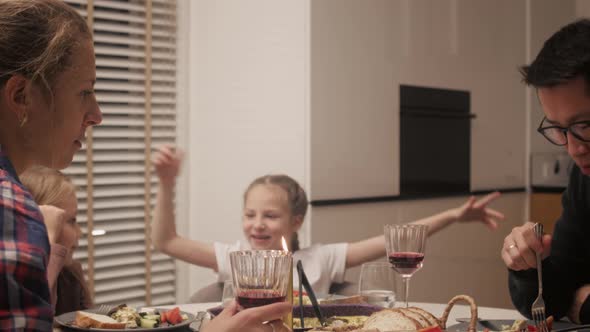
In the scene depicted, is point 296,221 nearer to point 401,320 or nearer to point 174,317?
point 174,317

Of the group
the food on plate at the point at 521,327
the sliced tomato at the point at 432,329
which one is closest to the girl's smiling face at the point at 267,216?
the food on plate at the point at 521,327

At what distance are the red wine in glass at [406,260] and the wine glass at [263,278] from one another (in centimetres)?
49

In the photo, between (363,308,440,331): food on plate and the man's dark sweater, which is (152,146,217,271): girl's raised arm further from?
(363,308,440,331): food on plate

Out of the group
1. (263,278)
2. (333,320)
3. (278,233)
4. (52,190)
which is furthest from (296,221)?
(263,278)

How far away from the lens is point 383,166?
3.52 meters

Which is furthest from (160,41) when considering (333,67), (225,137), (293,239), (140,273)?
(293,239)

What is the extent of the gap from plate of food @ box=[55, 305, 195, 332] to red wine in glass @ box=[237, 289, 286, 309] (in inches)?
16.0

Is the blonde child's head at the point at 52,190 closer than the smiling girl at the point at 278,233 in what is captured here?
Yes

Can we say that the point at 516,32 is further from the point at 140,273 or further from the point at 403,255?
the point at 403,255

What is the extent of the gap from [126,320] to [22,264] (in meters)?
0.77

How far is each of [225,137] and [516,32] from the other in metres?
1.91

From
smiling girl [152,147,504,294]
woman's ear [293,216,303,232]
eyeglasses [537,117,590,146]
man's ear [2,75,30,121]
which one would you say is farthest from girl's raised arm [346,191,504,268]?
man's ear [2,75,30,121]

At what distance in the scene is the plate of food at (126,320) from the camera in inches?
58.9

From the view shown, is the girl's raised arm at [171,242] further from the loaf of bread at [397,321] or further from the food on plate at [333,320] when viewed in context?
the loaf of bread at [397,321]
